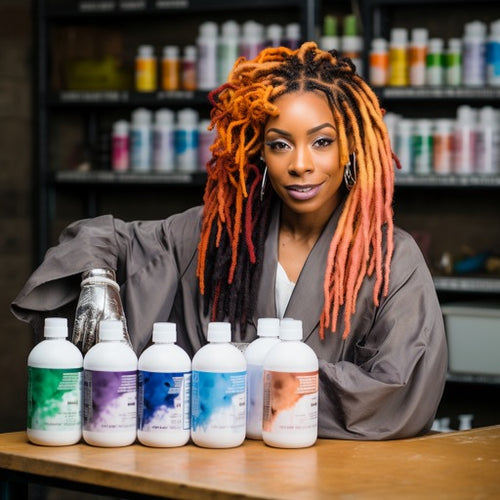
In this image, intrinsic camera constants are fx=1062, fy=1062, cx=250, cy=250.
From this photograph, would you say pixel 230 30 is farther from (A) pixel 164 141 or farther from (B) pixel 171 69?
(A) pixel 164 141

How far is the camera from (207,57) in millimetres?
4094

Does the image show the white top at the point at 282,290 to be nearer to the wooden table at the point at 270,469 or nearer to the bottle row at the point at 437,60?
the wooden table at the point at 270,469

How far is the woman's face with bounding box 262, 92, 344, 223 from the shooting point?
2.02 metres

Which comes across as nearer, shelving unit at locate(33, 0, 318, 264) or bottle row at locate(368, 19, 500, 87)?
bottle row at locate(368, 19, 500, 87)

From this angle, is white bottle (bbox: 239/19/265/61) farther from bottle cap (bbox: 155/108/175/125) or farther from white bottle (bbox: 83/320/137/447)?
white bottle (bbox: 83/320/137/447)

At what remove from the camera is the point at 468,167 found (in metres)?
3.77

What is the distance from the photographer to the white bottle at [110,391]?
168 cm

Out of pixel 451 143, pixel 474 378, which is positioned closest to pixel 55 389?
pixel 474 378

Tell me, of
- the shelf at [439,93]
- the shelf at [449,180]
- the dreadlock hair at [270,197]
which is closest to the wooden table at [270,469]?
the dreadlock hair at [270,197]

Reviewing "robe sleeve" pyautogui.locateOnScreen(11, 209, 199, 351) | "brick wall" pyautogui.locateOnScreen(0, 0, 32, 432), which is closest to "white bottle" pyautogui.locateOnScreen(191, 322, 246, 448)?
"robe sleeve" pyautogui.locateOnScreen(11, 209, 199, 351)

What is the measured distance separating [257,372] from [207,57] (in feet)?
8.33

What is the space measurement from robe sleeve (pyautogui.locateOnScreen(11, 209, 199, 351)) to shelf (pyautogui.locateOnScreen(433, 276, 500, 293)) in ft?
5.50

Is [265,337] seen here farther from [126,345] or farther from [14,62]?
[14,62]

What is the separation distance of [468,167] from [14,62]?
6.83 ft
